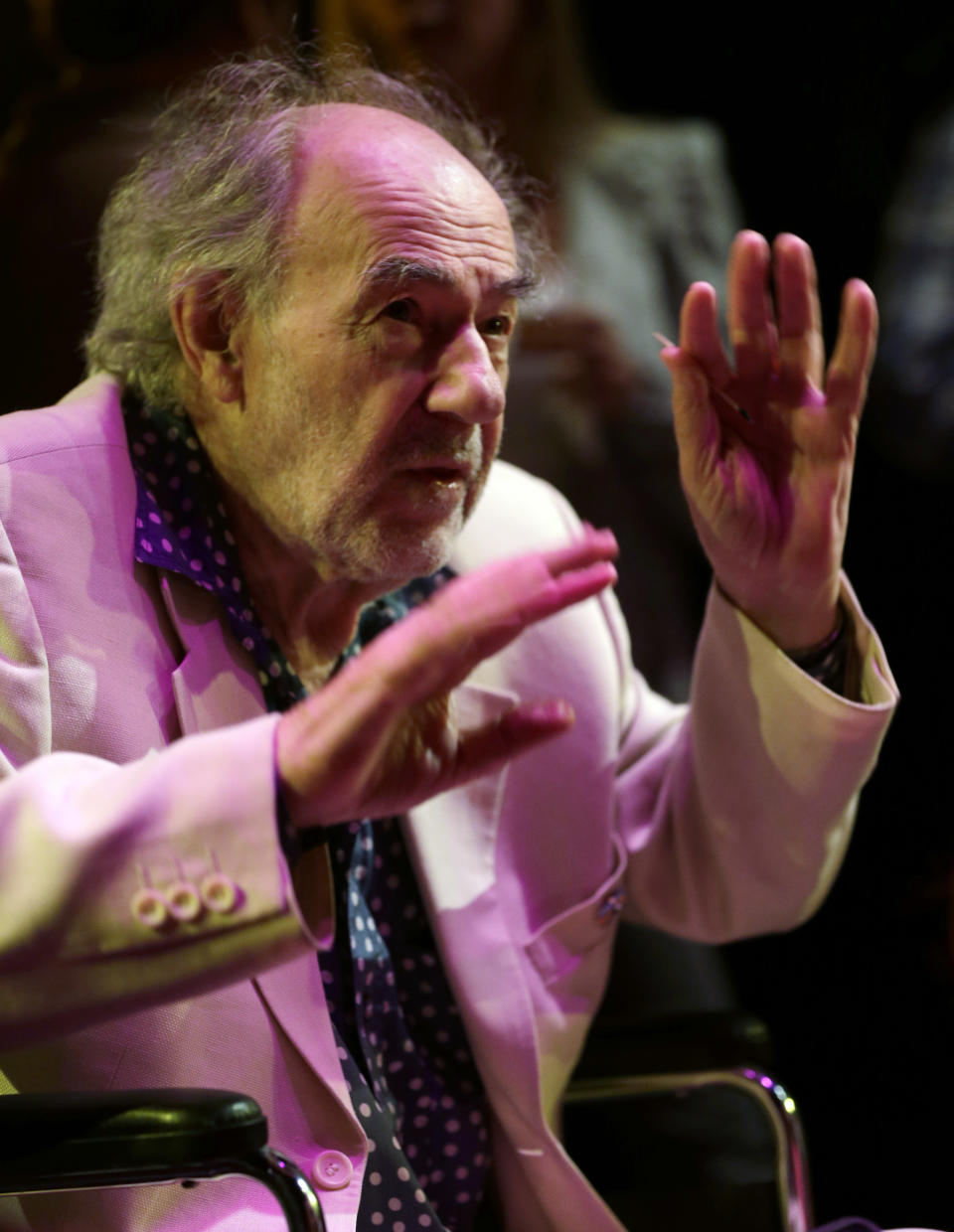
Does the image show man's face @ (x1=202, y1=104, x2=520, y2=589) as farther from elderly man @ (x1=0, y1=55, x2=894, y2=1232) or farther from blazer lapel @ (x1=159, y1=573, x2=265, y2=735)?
blazer lapel @ (x1=159, y1=573, x2=265, y2=735)

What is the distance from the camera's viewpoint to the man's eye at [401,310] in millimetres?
1415

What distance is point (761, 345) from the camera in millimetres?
1517

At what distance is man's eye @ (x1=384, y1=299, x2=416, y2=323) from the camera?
142cm

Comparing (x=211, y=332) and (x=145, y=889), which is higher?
(x=211, y=332)

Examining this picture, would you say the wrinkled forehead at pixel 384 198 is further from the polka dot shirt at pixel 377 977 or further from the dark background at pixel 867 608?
the dark background at pixel 867 608

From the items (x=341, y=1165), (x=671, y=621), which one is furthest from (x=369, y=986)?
(x=671, y=621)

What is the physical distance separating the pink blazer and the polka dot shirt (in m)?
0.04

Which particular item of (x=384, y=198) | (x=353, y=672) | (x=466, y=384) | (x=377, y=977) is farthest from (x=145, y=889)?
(x=384, y=198)

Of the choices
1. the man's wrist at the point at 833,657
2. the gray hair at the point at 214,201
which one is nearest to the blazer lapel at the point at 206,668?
the gray hair at the point at 214,201

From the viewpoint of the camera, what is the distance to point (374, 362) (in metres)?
1.41

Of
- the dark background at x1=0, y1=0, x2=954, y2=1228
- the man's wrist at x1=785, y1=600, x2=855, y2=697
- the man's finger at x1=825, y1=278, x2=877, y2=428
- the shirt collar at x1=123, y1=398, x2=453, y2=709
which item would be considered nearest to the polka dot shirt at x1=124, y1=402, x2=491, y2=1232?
the shirt collar at x1=123, y1=398, x2=453, y2=709

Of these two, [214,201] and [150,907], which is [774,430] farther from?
[150,907]

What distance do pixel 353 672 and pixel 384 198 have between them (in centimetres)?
64

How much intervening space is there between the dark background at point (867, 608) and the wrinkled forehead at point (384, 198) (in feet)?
4.88
